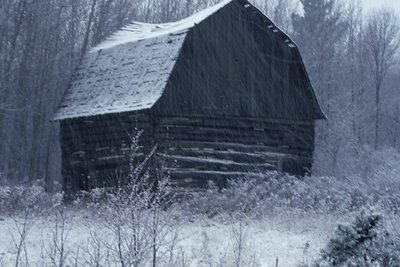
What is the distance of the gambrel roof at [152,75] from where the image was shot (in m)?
18.6

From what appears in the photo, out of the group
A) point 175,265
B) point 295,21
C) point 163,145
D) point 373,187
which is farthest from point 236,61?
point 295,21

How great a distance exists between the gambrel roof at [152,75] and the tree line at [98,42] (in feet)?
15.7

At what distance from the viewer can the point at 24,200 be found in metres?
16.1

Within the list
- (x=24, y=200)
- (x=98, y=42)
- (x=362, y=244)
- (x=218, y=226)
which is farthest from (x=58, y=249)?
(x=98, y=42)

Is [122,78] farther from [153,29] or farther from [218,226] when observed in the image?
[218,226]

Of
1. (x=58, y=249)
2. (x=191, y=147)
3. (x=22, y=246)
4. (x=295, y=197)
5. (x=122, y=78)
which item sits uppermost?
(x=122, y=78)

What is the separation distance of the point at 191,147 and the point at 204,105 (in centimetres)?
125

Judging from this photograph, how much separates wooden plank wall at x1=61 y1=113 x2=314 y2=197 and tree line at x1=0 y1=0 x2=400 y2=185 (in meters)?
4.25

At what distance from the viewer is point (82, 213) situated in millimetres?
15688

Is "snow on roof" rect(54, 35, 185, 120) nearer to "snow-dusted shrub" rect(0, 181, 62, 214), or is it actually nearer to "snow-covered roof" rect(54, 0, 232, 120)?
"snow-covered roof" rect(54, 0, 232, 120)

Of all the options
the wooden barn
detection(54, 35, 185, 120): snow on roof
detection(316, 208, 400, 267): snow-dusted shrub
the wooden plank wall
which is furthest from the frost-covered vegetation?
detection(54, 35, 185, 120): snow on roof

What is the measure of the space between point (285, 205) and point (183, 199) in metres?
3.32

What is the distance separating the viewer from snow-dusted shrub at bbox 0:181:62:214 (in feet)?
51.2

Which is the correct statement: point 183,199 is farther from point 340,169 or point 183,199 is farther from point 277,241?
point 340,169
